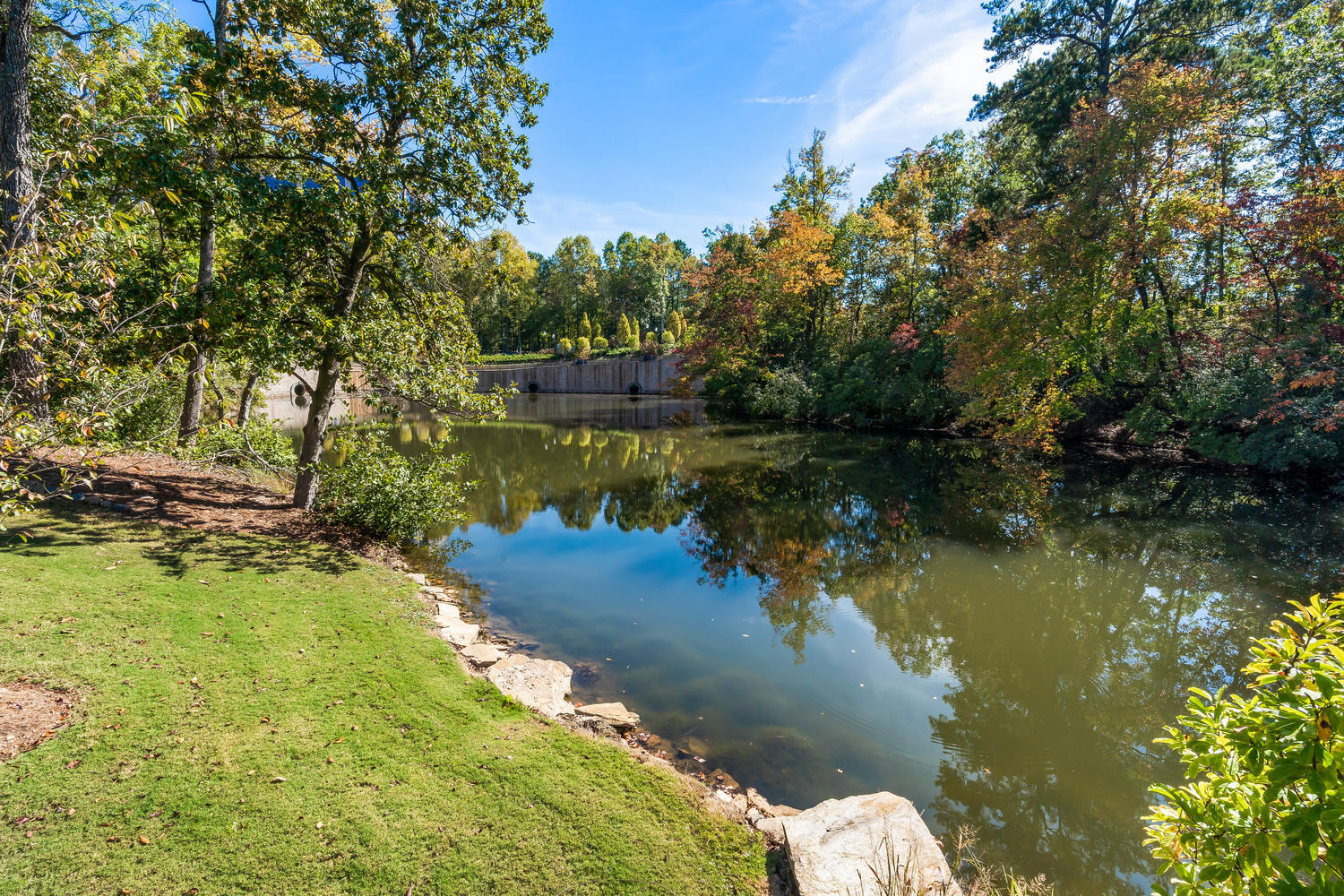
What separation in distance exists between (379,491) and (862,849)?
6952mm

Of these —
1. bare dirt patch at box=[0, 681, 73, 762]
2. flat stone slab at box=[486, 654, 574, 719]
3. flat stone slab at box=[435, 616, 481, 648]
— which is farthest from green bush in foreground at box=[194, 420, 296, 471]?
flat stone slab at box=[486, 654, 574, 719]

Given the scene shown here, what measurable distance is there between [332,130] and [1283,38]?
21.3 m

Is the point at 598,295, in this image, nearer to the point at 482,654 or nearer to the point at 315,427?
the point at 315,427

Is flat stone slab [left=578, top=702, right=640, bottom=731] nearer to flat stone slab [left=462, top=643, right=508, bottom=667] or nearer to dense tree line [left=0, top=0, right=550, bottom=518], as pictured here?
flat stone slab [left=462, top=643, right=508, bottom=667]

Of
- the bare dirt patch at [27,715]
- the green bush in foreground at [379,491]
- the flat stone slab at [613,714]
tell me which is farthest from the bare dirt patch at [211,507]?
the flat stone slab at [613,714]

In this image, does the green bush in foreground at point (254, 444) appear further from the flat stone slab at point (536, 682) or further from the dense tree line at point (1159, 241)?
the dense tree line at point (1159, 241)

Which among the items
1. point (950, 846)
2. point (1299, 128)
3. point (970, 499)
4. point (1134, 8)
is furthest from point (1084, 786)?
point (1134, 8)

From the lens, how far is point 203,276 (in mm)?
7926

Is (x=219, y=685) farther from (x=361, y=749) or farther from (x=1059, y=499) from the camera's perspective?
(x=1059, y=499)

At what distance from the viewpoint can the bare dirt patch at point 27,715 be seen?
9.07 feet

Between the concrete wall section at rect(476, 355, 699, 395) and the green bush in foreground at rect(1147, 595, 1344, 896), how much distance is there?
3996 centimetres

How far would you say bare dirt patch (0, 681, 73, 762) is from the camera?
2.77m

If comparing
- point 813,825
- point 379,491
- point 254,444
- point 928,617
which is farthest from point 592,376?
point 813,825

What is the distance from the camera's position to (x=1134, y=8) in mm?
15422
